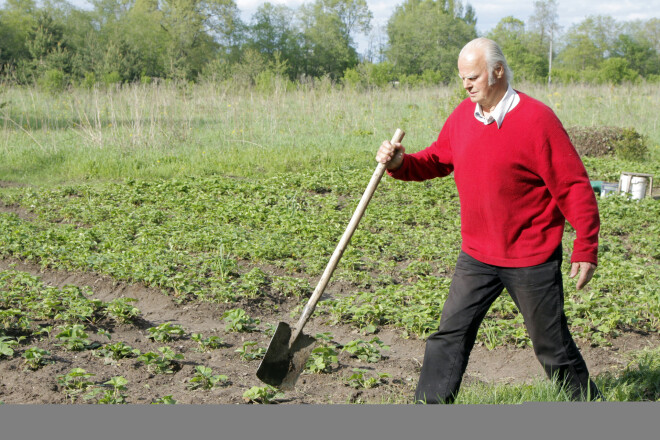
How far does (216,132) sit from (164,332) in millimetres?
10237

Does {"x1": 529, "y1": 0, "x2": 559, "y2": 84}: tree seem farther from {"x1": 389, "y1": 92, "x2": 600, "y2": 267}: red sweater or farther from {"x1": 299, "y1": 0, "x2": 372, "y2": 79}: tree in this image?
{"x1": 389, "y1": 92, "x2": 600, "y2": 267}: red sweater

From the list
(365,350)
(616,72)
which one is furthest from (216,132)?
(616,72)

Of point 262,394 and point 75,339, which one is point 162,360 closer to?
point 75,339

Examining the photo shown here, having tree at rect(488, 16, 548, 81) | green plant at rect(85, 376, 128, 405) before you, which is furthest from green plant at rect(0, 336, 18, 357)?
tree at rect(488, 16, 548, 81)

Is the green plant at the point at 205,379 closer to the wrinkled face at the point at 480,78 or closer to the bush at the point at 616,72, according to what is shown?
the wrinkled face at the point at 480,78

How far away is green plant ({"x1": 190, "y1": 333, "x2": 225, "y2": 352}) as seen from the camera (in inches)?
162

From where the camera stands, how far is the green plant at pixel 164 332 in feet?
13.8

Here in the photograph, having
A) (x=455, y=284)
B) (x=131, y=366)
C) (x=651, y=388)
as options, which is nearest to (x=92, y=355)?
(x=131, y=366)

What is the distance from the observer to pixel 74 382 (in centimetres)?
343

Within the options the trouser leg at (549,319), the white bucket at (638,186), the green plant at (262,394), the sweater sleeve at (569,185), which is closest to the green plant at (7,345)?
the green plant at (262,394)

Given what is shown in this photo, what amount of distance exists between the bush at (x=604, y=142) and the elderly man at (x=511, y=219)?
35.8ft

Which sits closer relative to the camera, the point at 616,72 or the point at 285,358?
the point at 285,358

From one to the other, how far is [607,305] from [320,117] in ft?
36.7

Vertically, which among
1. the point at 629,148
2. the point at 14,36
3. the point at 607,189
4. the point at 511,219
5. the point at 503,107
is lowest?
the point at 607,189
